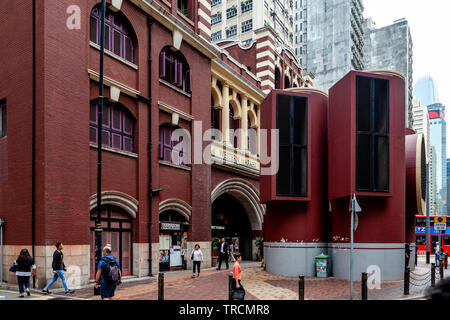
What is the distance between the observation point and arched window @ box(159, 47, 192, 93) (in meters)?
21.8

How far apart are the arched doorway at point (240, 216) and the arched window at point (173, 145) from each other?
5928 mm

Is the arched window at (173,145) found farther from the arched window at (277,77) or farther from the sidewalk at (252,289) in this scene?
the arched window at (277,77)

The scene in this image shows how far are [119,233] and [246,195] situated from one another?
12253 mm

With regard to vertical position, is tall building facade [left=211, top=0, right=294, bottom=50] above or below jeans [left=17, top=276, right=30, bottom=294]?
above

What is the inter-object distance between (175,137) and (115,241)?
6641 millimetres

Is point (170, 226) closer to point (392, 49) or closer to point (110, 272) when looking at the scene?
point (110, 272)

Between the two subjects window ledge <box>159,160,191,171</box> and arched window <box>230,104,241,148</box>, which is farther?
arched window <box>230,104,241,148</box>

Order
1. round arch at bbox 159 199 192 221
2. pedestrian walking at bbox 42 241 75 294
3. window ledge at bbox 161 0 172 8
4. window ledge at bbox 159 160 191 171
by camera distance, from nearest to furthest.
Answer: pedestrian walking at bbox 42 241 75 294
round arch at bbox 159 199 192 221
window ledge at bbox 159 160 191 171
window ledge at bbox 161 0 172 8

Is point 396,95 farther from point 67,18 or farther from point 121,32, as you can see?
point 67,18

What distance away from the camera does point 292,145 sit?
19266mm

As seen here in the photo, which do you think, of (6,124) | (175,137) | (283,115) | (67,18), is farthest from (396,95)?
(6,124)

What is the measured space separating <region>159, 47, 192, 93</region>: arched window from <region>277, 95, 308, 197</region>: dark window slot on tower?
6.11 meters

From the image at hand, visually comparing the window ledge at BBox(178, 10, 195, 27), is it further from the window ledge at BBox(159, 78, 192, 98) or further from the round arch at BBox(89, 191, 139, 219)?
the round arch at BBox(89, 191, 139, 219)

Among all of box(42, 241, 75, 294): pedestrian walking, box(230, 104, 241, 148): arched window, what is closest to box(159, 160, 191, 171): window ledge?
box(230, 104, 241, 148): arched window
